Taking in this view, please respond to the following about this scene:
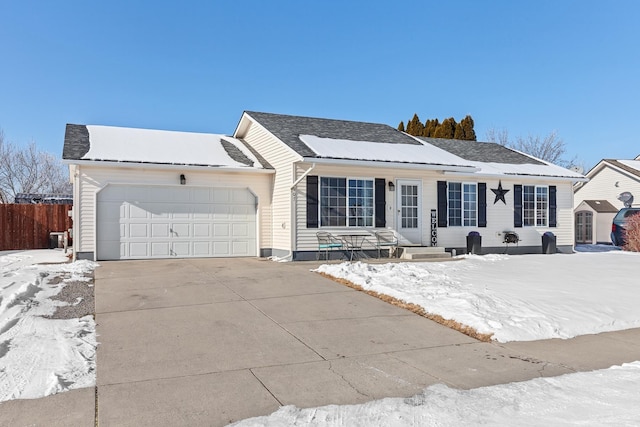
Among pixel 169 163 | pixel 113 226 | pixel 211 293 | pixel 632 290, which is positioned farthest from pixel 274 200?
pixel 632 290

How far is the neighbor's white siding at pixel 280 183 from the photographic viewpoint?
13734 mm

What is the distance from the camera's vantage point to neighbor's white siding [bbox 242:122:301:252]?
13734mm

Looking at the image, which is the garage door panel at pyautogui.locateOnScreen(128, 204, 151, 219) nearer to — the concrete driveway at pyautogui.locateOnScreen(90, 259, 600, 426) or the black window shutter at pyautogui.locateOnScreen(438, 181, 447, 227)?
the concrete driveway at pyautogui.locateOnScreen(90, 259, 600, 426)

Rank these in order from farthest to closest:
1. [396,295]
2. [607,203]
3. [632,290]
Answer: [607,203]
[632,290]
[396,295]

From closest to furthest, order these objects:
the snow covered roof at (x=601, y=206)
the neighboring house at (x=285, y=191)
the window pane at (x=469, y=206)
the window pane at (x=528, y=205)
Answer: the neighboring house at (x=285, y=191)
the window pane at (x=469, y=206)
the window pane at (x=528, y=205)
the snow covered roof at (x=601, y=206)

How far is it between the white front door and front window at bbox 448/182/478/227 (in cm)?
129

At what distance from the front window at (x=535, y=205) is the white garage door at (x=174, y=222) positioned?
9.16m

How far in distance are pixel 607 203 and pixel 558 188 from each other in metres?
10.2

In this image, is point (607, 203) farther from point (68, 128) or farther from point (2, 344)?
point (2, 344)

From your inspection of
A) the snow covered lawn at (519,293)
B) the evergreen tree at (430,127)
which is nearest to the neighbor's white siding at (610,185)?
the evergreen tree at (430,127)

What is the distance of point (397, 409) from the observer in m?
4.06

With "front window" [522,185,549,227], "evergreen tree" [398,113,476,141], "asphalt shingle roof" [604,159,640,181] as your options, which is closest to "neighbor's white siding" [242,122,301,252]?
"front window" [522,185,549,227]

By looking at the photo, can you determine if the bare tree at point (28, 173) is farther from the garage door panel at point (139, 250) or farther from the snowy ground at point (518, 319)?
the snowy ground at point (518, 319)

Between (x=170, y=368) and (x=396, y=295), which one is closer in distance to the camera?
(x=170, y=368)
